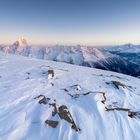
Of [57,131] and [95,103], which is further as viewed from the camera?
[95,103]

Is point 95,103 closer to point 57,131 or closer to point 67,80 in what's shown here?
point 57,131

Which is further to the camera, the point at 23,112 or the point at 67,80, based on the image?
the point at 67,80

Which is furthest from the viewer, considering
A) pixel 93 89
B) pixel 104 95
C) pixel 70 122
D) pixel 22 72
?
pixel 22 72

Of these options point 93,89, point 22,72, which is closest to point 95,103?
point 93,89

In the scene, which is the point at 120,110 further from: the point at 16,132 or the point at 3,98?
the point at 3,98

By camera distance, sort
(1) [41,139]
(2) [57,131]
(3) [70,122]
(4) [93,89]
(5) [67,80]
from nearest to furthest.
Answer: (1) [41,139] < (2) [57,131] < (3) [70,122] < (4) [93,89] < (5) [67,80]

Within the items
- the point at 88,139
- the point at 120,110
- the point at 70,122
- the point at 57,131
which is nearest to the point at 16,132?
the point at 57,131
